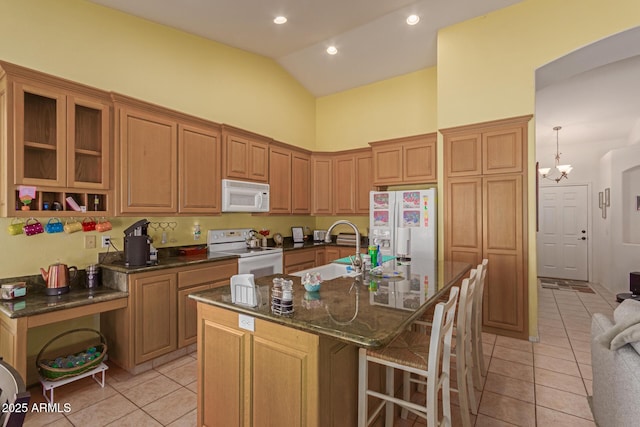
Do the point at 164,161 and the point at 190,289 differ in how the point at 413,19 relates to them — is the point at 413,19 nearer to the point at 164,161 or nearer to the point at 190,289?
the point at 164,161

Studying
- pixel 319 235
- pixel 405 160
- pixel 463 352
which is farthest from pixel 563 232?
pixel 463 352

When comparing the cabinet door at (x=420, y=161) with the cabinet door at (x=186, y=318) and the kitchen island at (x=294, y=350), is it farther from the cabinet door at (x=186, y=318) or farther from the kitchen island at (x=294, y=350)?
the cabinet door at (x=186, y=318)

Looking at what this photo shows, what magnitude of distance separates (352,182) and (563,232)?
17.0 feet

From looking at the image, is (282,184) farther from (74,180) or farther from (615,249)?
(615,249)

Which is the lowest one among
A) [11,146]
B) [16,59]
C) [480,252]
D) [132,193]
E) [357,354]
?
[357,354]

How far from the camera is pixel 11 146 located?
219 cm

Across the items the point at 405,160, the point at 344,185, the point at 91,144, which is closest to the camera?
the point at 91,144

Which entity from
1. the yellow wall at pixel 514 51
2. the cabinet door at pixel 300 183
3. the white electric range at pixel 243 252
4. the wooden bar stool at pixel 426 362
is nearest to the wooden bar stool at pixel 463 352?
the wooden bar stool at pixel 426 362

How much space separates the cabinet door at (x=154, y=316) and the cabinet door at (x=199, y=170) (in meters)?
0.84

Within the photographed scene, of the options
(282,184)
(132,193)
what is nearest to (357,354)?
(132,193)

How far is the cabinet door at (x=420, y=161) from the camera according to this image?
13.6 ft

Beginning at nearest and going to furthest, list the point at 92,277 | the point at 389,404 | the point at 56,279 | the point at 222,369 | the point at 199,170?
→ the point at 222,369 → the point at 389,404 → the point at 56,279 → the point at 92,277 → the point at 199,170

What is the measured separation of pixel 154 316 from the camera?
2.71 m

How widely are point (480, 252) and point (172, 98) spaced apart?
4048 millimetres
